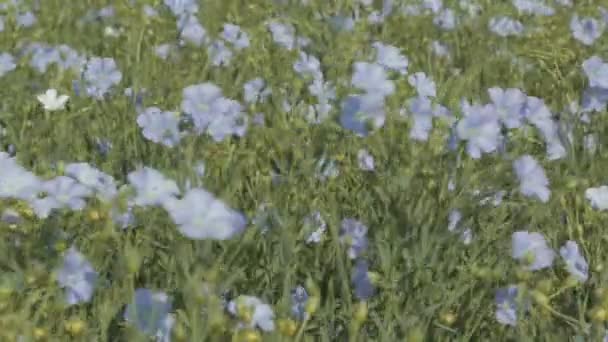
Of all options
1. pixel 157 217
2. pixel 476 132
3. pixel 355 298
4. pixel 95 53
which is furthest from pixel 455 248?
pixel 95 53

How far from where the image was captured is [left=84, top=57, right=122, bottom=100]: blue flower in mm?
2870

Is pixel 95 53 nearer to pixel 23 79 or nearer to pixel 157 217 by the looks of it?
pixel 23 79

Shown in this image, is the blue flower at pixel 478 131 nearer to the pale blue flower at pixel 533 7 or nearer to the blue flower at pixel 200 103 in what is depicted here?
the blue flower at pixel 200 103

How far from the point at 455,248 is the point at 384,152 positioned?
0.31 meters

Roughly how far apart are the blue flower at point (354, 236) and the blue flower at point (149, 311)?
49cm

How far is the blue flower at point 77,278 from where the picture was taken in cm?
165

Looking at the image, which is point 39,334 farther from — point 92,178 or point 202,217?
point 92,178

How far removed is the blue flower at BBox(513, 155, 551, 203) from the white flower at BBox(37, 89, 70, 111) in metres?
1.18

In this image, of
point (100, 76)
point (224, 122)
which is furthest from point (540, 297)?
point (100, 76)

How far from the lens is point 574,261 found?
197 centimetres

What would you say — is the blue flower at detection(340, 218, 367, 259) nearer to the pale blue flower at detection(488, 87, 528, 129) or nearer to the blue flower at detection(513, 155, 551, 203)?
the blue flower at detection(513, 155, 551, 203)

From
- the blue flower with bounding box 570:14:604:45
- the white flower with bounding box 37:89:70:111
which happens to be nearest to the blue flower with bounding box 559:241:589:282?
the white flower with bounding box 37:89:70:111

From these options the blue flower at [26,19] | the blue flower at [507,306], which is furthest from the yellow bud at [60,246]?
the blue flower at [26,19]

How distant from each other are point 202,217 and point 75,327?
1.04 ft
